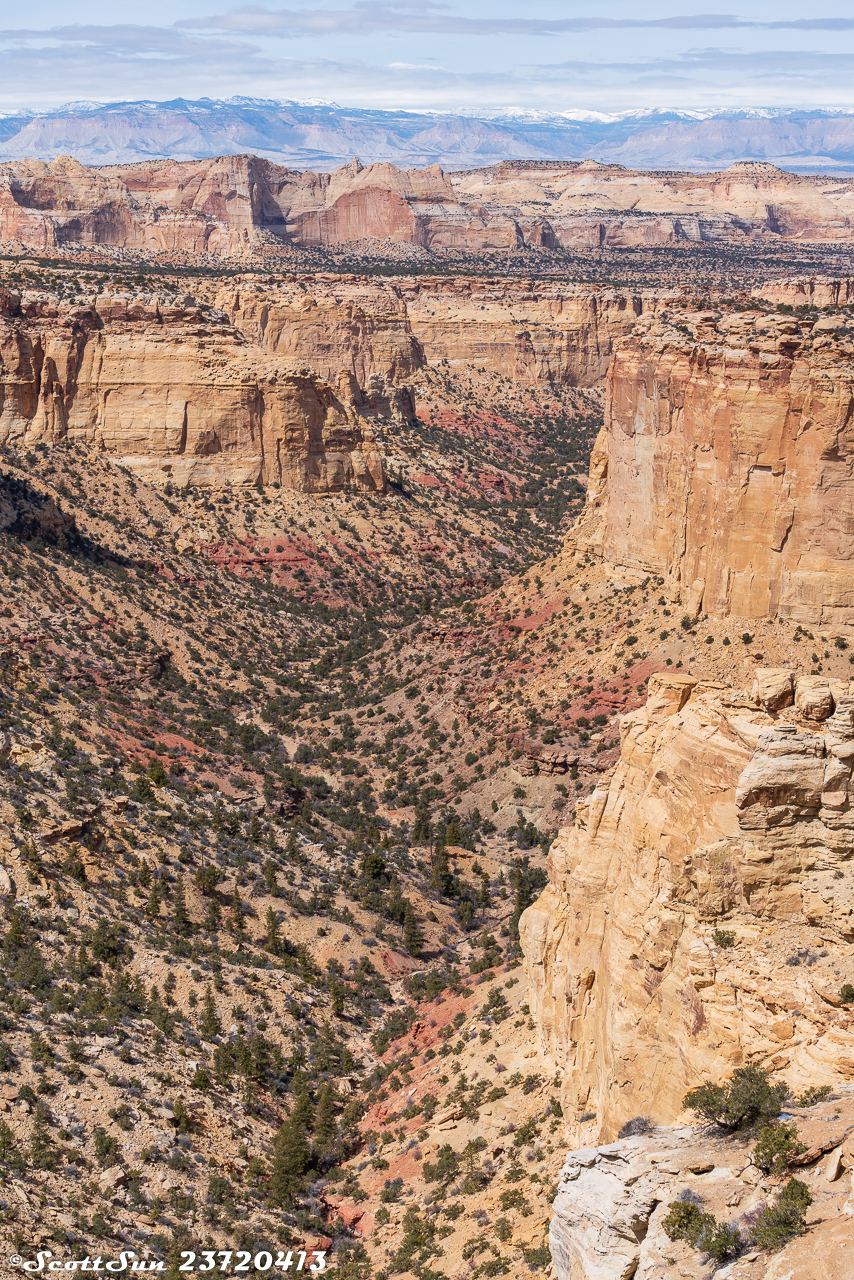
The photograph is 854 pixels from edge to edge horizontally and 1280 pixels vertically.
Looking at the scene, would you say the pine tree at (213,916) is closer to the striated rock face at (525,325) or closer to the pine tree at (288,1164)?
the pine tree at (288,1164)

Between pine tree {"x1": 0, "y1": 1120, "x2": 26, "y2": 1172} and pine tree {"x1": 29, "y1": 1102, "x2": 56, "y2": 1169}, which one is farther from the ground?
pine tree {"x1": 0, "y1": 1120, "x2": 26, "y2": 1172}

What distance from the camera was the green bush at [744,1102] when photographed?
1600cm

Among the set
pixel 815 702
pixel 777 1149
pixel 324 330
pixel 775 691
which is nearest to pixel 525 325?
pixel 324 330

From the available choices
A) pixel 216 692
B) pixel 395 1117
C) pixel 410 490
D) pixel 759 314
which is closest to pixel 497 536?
pixel 410 490

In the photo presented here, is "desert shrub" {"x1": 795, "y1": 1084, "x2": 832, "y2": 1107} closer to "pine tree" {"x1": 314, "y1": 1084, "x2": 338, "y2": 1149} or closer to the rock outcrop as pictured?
the rock outcrop

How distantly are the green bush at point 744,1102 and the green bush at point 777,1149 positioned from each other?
99 centimetres

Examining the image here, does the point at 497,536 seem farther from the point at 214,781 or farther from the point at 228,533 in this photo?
the point at 214,781

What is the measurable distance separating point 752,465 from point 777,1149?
120 feet

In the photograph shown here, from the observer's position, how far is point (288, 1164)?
101ft

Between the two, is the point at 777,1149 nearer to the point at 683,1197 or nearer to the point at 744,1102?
the point at 683,1197

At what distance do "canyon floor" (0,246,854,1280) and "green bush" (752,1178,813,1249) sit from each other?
151 mm

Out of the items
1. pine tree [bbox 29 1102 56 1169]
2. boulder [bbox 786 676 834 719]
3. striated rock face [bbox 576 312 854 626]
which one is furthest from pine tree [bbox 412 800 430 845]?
boulder [bbox 786 676 834 719]

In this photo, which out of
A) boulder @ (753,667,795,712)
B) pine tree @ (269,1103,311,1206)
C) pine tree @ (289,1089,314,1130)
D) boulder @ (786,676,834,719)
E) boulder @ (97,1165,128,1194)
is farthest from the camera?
pine tree @ (289,1089,314,1130)

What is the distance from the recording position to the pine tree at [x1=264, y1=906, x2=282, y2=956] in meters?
41.0
